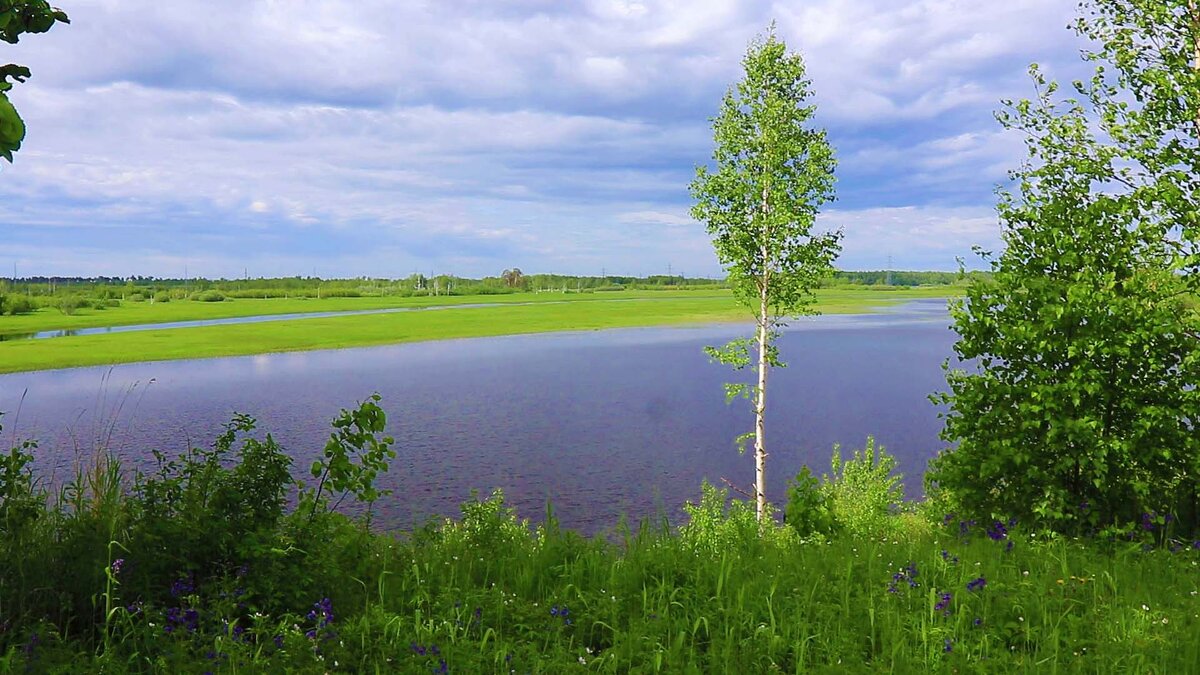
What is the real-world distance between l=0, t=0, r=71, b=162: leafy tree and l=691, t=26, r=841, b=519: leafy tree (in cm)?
2023

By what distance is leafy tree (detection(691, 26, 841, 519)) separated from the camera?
22828 millimetres

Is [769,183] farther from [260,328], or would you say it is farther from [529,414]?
[260,328]

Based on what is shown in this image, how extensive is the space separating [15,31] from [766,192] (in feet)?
70.5

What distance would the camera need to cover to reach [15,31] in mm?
3227

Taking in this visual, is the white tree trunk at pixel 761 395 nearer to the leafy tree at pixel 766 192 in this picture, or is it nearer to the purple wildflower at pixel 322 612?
the leafy tree at pixel 766 192

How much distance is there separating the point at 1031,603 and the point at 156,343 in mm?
87657

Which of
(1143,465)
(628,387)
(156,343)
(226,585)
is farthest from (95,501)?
(156,343)

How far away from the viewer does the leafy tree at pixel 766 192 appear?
22828 millimetres

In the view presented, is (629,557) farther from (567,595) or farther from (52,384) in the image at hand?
(52,384)

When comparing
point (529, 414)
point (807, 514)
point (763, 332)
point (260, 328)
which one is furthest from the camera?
point (260, 328)

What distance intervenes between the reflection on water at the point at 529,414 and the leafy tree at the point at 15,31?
563 inches

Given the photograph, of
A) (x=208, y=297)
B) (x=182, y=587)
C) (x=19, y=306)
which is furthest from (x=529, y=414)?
(x=208, y=297)

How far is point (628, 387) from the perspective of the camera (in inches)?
2232

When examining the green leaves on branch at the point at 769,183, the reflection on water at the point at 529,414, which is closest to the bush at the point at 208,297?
the reflection on water at the point at 529,414
